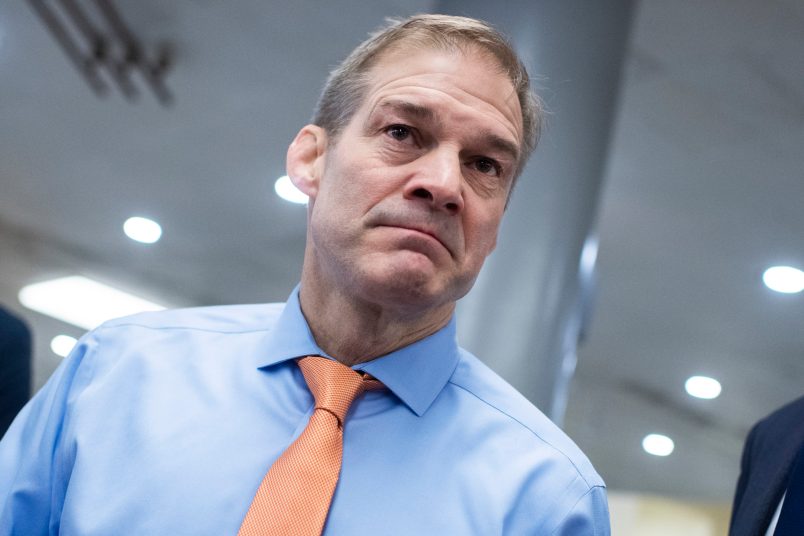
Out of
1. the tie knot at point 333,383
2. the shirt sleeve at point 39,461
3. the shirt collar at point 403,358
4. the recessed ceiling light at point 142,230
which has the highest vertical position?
the recessed ceiling light at point 142,230

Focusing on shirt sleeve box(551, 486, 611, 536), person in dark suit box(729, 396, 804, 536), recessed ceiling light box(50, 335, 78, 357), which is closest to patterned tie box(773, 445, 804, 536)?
person in dark suit box(729, 396, 804, 536)

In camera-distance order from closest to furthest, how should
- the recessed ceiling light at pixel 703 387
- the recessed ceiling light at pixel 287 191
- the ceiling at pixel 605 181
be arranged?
the ceiling at pixel 605 181, the recessed ceiling light at pixel 287 191, the recessed ceiling light at pixel 703 387

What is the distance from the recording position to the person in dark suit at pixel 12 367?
2.14 m

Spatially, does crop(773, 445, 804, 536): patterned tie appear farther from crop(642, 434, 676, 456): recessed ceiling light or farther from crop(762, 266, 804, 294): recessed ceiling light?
crop(642, 434, 676, 456): recessed ceiling light

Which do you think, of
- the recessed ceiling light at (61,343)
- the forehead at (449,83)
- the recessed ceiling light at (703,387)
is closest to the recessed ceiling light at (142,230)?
the recessed ceiling light at (61,343)

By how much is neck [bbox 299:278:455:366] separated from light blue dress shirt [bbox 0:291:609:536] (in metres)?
0.02

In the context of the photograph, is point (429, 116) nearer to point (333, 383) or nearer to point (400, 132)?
point (400, 132)

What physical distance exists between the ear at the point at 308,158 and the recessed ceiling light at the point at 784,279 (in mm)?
4943

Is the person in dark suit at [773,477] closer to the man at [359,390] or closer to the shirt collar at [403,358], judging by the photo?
the man at [359,390]

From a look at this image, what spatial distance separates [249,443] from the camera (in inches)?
51.4

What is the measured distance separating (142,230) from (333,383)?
6.21 metres

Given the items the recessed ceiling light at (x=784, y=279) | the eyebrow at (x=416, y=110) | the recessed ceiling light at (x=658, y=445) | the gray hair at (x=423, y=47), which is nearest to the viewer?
the eyebrow at (x=416, y=110)

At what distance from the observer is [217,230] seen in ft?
23.0

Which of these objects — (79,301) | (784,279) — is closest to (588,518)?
(784,279)
